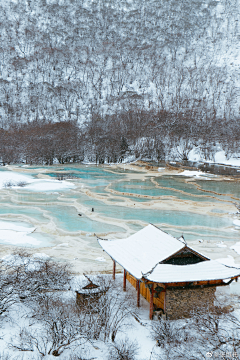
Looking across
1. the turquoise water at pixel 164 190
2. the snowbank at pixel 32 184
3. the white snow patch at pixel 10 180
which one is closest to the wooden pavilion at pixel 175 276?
the turquoise water at pixel 164 190

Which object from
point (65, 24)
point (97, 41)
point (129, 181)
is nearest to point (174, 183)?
point (129, 181)

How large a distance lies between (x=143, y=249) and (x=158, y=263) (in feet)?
3.53

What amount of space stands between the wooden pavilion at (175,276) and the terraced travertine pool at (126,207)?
24.8ft

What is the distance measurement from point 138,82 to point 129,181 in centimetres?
4469

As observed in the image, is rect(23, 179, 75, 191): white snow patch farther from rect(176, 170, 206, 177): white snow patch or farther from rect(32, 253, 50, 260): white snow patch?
rect(176, 170, 206, 177): white snow patch

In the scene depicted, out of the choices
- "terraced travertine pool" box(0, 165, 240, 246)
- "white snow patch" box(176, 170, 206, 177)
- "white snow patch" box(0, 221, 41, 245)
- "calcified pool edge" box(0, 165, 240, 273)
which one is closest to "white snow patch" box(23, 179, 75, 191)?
"terraced travertine pool" box(0, 165, 240, 246)

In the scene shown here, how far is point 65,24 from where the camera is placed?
83875 millimetres

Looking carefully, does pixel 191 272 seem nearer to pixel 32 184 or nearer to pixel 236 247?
pixel 236 247

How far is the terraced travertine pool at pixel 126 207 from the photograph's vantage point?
1741 cm

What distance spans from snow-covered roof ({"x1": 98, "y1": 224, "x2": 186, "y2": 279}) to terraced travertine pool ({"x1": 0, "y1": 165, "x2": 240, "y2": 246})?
6274 mm

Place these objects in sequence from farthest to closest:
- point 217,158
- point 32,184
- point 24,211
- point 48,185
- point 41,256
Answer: point 217,158 → point 32,184 → point 48,185 → point 24,211 → point 41,256

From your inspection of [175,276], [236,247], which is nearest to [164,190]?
[236,247]

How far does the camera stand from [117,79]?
7181 cm

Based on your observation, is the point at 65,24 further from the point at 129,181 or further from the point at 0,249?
the point at 0,249
